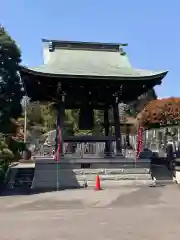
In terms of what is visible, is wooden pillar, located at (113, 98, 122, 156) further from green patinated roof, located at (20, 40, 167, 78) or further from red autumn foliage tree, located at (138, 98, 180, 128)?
red autumn foliage tree, located at (138, 98, 180, 128)

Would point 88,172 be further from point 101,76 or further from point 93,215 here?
point 93,215

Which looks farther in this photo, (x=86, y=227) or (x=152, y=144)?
(x=152, y=144)

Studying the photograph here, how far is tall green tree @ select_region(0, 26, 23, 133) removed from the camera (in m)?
27.6

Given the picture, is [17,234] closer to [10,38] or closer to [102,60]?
[102,60]

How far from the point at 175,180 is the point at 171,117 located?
13.2 meters

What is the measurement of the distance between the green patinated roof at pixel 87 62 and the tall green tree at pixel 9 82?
3245 millimetres

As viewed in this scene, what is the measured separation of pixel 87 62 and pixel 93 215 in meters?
14.0

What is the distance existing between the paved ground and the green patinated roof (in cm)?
670

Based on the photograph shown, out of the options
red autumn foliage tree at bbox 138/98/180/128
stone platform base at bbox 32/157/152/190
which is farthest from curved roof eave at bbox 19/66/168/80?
red autumn foliage tree at bbox 138/98/180/128

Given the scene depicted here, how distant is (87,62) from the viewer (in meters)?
24.4

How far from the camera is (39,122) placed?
203 ft

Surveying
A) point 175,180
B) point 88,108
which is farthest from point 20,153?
point 175,180

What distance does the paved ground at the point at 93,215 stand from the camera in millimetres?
9289

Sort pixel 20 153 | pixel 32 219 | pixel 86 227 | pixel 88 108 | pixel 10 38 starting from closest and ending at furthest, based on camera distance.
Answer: pixel 86 227 → pixel 32 219 → pixel 88 108 → pixel 10 38 → pixel 20 153
